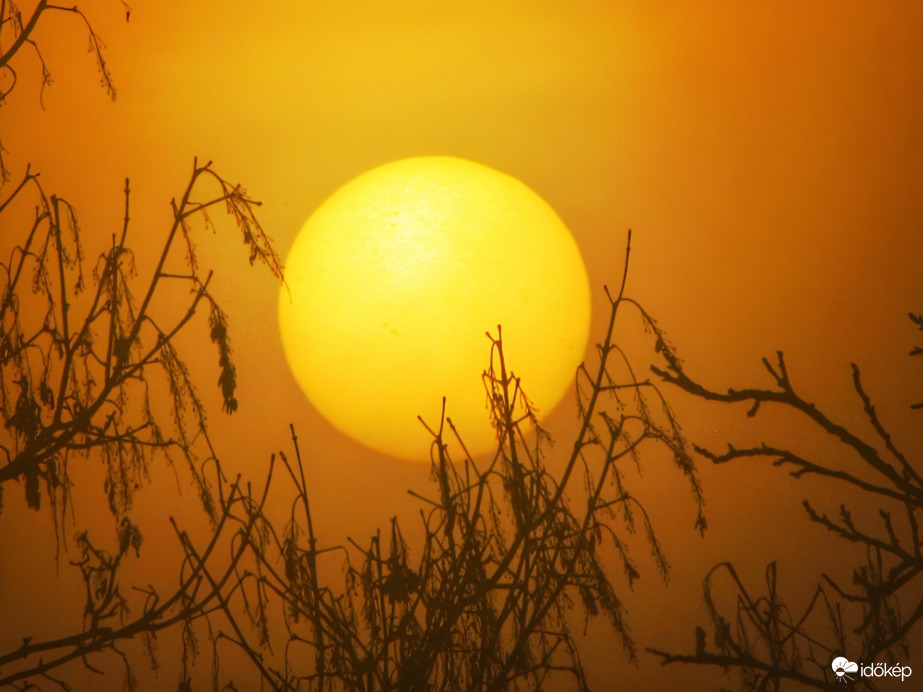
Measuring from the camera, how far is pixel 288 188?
4102 mm

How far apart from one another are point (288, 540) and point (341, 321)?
2.57 meters

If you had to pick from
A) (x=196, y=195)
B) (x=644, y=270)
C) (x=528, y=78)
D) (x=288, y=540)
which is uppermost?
(x=528, y=78)

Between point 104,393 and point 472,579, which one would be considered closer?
point 104,393

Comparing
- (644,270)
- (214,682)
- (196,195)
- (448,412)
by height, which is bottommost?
(214,682)

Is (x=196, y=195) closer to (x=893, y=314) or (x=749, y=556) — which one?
(x=749, y=556)

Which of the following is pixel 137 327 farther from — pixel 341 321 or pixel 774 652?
pixel 341 321

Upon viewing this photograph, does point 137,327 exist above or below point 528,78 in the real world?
below

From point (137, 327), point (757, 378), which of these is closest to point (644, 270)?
point (757, 378)

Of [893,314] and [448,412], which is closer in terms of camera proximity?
[448,412]

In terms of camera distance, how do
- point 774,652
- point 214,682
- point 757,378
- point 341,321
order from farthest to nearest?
point 341,321
point 757,378
point 214,682
point 774,652

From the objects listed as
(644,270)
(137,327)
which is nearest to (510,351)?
(644,270)

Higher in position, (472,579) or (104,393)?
(104,393)

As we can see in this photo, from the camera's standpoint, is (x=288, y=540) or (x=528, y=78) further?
(x=528, y=78)

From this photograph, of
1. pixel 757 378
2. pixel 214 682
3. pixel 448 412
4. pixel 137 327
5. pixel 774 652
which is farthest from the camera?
pixel 757 378
